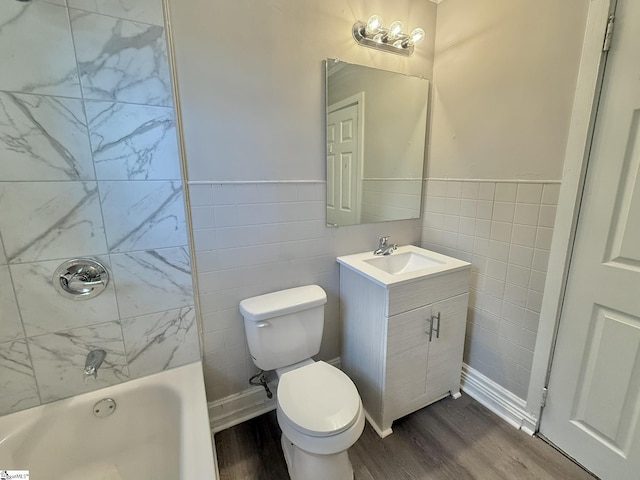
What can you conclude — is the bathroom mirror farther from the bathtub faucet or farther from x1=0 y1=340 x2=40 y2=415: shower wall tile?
x1=0 y1=340 x2=40 y2=415: shower wall tile

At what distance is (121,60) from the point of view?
1.08 m

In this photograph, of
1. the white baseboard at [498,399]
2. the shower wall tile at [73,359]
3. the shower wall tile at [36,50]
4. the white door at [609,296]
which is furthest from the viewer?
the white baseboard at [498,399]

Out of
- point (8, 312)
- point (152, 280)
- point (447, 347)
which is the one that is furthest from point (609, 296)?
point (8, 312)

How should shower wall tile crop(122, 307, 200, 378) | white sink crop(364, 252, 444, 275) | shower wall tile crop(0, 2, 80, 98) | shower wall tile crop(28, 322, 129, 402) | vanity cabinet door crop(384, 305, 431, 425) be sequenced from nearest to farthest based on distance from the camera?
shower wall tile crop(0, 2, 80, 98)
shower wall tile crop(28, 322, 129, 402)
shower wall tile crop(122, 307, 200, 378)
vanity cabinet door crop(384, 305, 431, 425)
white sink crop(364, 252, 444, 275)

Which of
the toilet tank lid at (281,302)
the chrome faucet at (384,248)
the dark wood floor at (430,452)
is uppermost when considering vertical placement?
the chrome faucet at (384,248)

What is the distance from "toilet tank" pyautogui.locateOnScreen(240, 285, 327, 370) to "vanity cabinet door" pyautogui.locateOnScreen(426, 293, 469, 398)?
615 mm

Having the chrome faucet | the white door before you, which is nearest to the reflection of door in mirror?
the chrome faucet

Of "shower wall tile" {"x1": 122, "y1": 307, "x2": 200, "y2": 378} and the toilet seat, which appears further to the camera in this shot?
"shower wall tile" {"x1": 122, "y1": 307, "x2": 200, "y2": 378}

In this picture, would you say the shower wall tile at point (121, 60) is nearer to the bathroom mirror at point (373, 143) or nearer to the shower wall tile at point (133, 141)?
the shower wall tile at point (133, 141)

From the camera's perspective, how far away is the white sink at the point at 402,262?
1.67 metres

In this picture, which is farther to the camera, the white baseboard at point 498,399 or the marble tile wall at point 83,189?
the white baseboard at point 498,399

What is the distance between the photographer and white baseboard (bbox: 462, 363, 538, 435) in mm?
1485

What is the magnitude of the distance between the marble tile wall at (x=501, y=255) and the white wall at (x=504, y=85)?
102 millimetres

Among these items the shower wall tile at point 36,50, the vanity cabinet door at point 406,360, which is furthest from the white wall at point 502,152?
the shower wall tile at point 36,50
